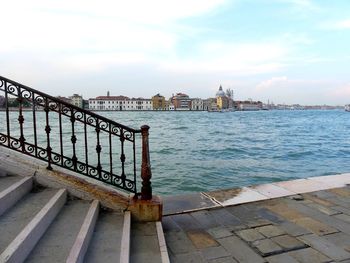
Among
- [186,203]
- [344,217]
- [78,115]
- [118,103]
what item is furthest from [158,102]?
[344,217]

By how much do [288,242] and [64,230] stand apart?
279cm

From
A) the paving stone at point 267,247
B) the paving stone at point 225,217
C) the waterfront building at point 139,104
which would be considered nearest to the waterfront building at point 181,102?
the waterfront building at point 139,104

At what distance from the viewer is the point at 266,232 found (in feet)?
14.3

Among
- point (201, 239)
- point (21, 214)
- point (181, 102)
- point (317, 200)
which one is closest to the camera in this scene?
point (21, 214)

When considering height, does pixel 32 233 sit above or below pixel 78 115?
below

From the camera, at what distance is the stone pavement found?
3.71 metres

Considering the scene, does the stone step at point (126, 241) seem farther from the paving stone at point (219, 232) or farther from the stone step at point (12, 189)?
the stone step at point (12, 189)

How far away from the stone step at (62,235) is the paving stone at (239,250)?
185 cm

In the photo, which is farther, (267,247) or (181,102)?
(181,102)

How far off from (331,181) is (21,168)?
20.2 feet

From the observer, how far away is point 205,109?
169125 mm

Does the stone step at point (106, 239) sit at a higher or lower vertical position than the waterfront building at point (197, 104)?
lower

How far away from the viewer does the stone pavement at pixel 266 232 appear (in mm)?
3711

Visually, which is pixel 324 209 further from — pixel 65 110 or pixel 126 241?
pixel 65 110
